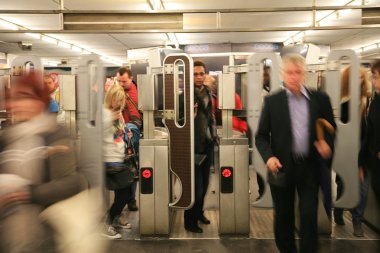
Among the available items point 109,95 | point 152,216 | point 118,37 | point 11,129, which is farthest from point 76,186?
point 118,37

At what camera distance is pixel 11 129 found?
70.6 inches

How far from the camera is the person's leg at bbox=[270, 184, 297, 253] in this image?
2879 mm

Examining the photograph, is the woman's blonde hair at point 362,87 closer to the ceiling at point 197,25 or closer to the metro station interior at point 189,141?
the metro station interior at point 189,141

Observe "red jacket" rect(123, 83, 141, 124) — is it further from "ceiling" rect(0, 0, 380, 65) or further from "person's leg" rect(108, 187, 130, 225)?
"ceiling" rect(0, 0, 380, 65)

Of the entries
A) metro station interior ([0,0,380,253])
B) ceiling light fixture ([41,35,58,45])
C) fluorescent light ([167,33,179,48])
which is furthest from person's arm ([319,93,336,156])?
ceiling light fixture ([41,35,58,45])

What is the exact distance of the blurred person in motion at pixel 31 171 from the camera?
1.62 metres

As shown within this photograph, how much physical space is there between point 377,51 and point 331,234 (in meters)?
12.7

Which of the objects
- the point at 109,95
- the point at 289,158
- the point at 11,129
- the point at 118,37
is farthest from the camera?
the point at 118,37

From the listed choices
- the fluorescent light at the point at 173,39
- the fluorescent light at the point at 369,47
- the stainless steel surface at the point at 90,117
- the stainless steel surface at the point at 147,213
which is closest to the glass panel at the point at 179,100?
Result: the stainless steel surface at the point at 147,213

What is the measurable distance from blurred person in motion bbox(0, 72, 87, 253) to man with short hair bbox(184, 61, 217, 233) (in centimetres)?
242

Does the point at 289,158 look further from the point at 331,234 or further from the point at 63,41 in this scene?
the point at 63,41

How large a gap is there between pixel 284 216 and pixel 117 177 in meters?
1.64

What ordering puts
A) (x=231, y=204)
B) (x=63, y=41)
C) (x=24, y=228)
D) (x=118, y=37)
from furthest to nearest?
(x=63, y=41)
(x=118, y=37)
(x=231, y=204)
(x=24, y=228)

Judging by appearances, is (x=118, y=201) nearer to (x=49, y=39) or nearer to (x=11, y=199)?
(x=11, y=199)
